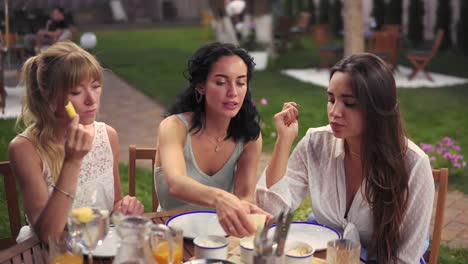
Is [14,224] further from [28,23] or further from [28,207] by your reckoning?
[28,23]

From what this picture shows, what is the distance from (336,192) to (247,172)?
1.42ft

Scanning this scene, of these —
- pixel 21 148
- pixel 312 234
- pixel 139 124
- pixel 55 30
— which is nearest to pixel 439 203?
pixel 312 234

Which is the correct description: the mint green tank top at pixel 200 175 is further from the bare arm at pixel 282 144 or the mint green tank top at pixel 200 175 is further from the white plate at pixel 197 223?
the white plate at pixel 197 223

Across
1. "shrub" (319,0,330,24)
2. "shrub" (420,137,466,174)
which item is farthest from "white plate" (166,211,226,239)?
"shrub" (319,0,330,24)

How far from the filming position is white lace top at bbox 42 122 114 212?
273 cm

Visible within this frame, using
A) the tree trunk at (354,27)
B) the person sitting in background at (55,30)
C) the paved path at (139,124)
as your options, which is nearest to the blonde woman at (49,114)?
the paved path at (139,124)

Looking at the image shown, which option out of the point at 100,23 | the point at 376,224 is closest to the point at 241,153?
the point at 376,224

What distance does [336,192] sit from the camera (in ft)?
8.58

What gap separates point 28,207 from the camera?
2.38 m

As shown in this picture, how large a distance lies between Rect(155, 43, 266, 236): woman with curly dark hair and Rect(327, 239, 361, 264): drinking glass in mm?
733

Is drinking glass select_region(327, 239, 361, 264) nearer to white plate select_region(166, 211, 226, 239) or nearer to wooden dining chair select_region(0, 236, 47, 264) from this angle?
white plate select_region(166, 211, 226, 239)

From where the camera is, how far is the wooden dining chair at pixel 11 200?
8.84ft

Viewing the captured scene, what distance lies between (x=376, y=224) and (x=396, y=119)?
15.7 inches

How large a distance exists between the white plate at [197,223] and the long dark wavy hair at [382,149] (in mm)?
588
